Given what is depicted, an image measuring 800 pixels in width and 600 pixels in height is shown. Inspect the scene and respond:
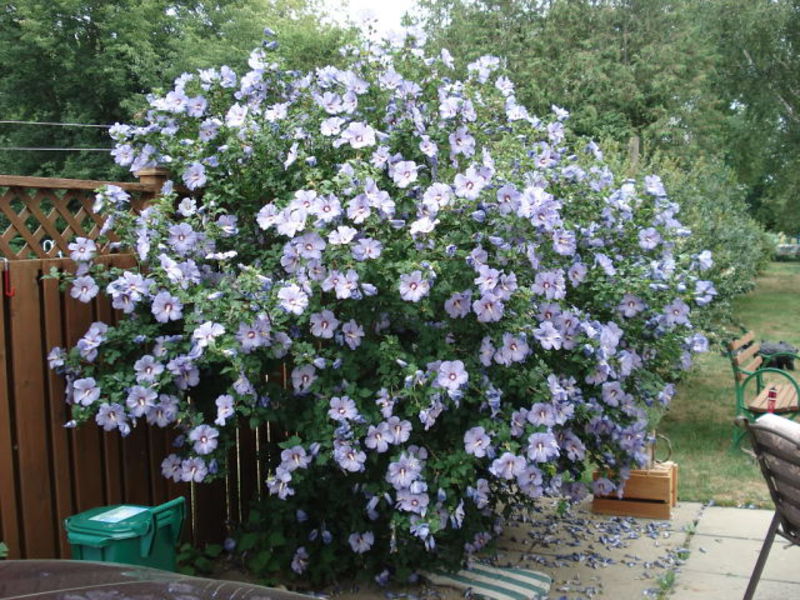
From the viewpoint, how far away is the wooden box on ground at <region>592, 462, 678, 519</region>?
5094 mm

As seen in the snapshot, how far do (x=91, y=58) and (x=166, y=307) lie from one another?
20.7 meters

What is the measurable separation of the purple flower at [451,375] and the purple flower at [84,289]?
1.51 m

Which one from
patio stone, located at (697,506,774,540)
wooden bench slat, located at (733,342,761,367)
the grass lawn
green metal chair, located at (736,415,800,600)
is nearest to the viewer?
green metal chair, located at (736,415,800,600)

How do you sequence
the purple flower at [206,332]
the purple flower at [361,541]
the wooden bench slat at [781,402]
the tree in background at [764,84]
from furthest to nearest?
the tree in background at [764,84], the wooden bench slat at [781,402], the purple flower at [361,541], the purple flower at [206,332]

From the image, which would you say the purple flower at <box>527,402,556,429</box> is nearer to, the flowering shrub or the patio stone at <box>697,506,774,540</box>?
the flowering shrub

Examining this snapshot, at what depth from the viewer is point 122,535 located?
3.25 m

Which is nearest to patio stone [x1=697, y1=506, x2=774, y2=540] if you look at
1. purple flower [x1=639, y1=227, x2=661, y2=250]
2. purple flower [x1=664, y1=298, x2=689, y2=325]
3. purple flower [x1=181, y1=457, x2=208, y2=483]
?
purple flower [x1=664, y1=298, x2=689, y2=325]

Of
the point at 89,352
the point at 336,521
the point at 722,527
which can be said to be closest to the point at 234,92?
the point at 89,352

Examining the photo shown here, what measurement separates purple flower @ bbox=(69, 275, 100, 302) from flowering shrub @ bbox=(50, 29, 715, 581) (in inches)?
0.8

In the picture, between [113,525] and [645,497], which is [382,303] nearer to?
[113,525]

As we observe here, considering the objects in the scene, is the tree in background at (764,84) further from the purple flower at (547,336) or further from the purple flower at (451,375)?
the purple flower at (451,375)

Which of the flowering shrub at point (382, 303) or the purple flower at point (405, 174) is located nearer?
the flowering shrub at point (382, 303)

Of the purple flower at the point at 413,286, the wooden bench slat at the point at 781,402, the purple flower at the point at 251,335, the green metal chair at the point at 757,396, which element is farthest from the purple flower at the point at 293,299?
the wooden bench slat at the point at 781,402

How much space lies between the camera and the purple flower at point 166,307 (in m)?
3.51
